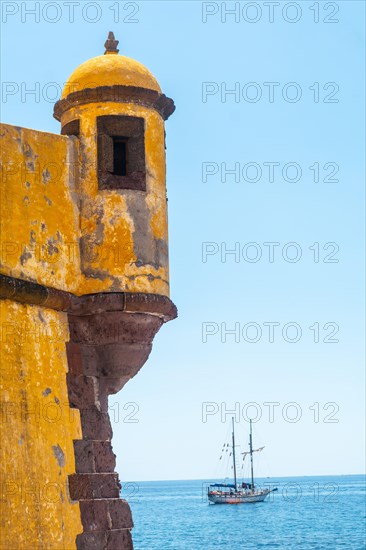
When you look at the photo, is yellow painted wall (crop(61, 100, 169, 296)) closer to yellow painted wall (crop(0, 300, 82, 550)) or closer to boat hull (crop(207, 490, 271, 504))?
yellow painted wall (crop(0, 300, 82, 550))

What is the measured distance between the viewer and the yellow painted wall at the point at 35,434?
25.7ft

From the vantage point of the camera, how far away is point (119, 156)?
386 inches

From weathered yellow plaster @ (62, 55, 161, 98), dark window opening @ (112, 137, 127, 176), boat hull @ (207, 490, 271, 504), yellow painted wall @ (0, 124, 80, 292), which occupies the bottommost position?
boat hull @ (207, 490, 271, 504)

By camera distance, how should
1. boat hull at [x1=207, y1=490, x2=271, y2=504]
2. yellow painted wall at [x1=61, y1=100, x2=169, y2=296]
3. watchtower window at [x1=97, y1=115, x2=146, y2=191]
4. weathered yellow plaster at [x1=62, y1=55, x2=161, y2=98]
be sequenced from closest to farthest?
yellow painted wall at [x1=61, y1=100, x2=169, y2=296] → watchtower window at [x1=97, y1=115, x2=146, y2=191] → weathered yellow plaster at [x1=62, y1=55, x2=161, y2=98] → boat hull at [x1=207, y1=490, x2=271, y2=504]

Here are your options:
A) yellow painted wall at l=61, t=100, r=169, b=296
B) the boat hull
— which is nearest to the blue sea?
the boat hull

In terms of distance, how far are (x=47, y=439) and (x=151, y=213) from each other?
8.14 feet

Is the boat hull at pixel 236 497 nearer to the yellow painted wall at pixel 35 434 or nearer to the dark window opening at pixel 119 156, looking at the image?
the dark window opening at pixel 119 156

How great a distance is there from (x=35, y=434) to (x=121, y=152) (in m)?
3.00

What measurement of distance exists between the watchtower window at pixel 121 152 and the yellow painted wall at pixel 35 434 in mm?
1501

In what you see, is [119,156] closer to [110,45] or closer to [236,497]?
[110,45]

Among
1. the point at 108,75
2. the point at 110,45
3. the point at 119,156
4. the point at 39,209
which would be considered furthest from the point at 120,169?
the point at 110,45

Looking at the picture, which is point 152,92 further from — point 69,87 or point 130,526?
point 130,526

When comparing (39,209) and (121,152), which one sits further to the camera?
(121,152)

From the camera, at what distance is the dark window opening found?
972 cm
